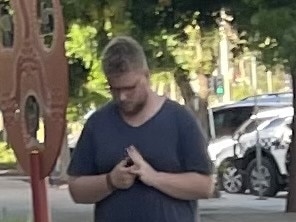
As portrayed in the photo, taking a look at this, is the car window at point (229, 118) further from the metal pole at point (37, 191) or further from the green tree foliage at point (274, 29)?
the metal pole at point (37, 191)

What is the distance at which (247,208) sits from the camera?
18.1m

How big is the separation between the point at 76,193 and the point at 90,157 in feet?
0.54

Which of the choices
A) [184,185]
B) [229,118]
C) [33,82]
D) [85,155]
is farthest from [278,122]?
[184,185]

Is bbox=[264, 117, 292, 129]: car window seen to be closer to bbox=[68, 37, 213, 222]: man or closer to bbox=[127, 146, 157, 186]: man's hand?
bbox=[68, 37, 213, 222]: man

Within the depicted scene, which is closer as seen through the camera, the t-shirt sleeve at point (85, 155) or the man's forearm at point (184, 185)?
the man's forearm at point (184, 185)

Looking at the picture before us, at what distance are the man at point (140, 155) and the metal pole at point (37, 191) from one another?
1344mm

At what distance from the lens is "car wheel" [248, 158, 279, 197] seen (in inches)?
805

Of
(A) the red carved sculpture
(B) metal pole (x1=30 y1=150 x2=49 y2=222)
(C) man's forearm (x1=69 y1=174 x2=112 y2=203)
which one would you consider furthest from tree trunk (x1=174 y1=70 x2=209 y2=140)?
(C) man's forearm (x1=69 y1=174 x2=112 y2=203)

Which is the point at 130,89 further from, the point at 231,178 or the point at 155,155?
the point at 231,178

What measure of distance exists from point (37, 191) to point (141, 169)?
1690 millimetres

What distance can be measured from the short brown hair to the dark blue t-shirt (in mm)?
230

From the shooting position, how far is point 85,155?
4633 millimetres

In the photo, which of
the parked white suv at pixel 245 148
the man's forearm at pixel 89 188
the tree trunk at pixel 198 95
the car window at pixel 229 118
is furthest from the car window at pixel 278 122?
the man's forearm at pixel 89 188

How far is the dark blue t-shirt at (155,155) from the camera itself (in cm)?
448
